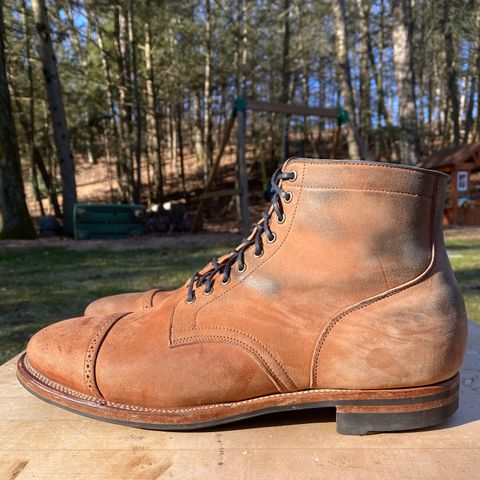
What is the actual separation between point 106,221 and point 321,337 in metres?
9.36

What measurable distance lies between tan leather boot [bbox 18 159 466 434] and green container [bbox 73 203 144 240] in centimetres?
902

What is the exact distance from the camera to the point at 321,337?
883mm

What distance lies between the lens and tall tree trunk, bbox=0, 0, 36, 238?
8094mm

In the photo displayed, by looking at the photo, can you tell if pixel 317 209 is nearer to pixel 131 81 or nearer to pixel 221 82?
pixel 131 81

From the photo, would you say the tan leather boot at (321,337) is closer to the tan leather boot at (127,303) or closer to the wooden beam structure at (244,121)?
the tan leather boot at (127,303)

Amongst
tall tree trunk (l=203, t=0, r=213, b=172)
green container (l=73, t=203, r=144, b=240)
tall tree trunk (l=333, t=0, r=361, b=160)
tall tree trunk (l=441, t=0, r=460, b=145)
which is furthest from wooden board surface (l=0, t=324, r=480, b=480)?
tall tree trunk (l=441, t=0, r=460, b=145)

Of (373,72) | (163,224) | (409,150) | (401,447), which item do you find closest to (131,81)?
(163,224)

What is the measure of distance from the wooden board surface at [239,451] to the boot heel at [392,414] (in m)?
0.02

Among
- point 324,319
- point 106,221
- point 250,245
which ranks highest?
point 250,245

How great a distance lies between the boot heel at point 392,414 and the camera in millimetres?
835

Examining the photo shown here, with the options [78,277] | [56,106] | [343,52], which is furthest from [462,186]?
[56,106]

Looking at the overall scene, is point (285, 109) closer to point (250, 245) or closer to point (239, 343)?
point (250, 245)

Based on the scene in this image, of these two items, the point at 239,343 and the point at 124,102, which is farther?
the point at 124,102

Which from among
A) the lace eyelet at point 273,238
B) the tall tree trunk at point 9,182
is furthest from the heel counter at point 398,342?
the tall tree trunk at point 9,182
